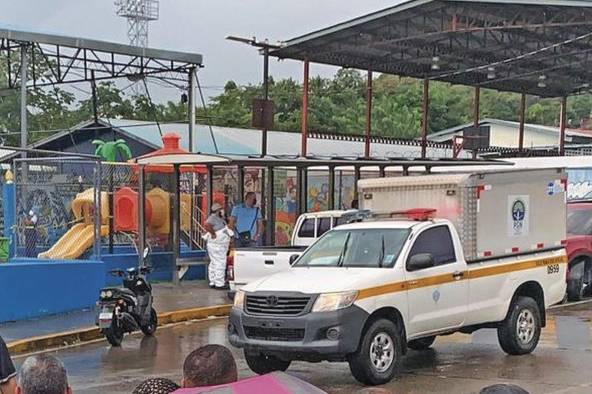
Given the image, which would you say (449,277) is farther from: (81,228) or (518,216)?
(81,228)

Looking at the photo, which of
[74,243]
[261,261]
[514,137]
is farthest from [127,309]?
[514,137]

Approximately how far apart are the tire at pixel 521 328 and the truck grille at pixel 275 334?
3.27 metres

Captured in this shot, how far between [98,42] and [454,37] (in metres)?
9.64

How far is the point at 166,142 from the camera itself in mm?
23000

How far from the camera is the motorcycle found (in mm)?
13516

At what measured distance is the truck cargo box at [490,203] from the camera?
12.1 metres

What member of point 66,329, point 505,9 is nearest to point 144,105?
point 505,9

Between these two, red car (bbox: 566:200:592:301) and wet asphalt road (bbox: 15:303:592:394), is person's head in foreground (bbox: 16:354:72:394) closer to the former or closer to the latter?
wet asphalt road (bbox: 15:303:592:394)

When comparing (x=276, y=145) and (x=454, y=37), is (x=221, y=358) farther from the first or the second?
(x=276, y=145)

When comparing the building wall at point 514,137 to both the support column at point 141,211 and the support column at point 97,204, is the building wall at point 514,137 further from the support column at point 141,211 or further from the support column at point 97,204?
the support column at point 97,204

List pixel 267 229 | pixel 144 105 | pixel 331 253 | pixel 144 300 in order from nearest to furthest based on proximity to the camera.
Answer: pixel 331 253 < pixel 144 300 < pixel 267 229 < pixel 144 105

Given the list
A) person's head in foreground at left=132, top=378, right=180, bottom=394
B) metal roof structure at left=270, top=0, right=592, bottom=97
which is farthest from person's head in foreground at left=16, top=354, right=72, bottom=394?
metal roof structure at left=270, top=0, right=592, bottom=97

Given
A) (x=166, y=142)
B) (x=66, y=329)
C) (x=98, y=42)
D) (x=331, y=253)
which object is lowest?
(x=66, y=329)

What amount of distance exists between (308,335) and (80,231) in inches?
448
